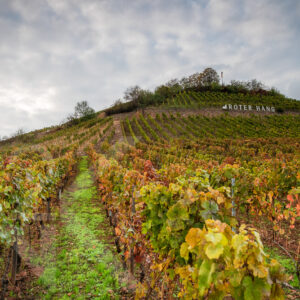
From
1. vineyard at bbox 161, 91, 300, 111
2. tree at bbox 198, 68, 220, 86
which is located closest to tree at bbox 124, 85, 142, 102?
vineyard at bbox 161, 91, 300, 111

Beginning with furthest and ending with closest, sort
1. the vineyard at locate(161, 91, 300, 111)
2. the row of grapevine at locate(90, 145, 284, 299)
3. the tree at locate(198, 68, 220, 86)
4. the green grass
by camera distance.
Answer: the tree at locate(198, 68, 220, 86)
the vineyard at locate(161, 91, 300, 111)
the green grass
the row of grapevine at locate(90, 145, 284, 299)

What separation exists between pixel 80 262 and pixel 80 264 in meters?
0.10

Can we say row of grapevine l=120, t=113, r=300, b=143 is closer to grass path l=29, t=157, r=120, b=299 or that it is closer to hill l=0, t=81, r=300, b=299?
grass path l=29, t=157, r=120, b=299

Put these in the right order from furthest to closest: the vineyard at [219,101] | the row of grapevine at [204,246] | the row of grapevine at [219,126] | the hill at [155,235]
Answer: the vineyard at [219,101] → the row of grapevine at [219,126] → the hill at [155,235] → the row of grapevine at [204,246]

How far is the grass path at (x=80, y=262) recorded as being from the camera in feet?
12.1

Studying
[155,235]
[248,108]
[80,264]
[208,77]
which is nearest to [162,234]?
[155,235]

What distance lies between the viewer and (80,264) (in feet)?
14.8

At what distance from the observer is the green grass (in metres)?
3.68

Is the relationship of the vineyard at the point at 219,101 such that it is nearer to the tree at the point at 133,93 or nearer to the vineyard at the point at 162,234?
the tree at the point at 133,93

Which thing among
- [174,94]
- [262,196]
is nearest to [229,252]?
[262,196]

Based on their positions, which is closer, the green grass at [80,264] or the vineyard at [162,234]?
the vineyard at [162,234]

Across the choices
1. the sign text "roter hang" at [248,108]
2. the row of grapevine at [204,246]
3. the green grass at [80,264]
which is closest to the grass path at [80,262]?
the green grass at [80,264]

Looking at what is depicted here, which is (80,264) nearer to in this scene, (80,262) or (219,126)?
(80,262)

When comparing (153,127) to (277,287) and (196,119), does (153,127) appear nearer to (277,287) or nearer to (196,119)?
(196,119)
